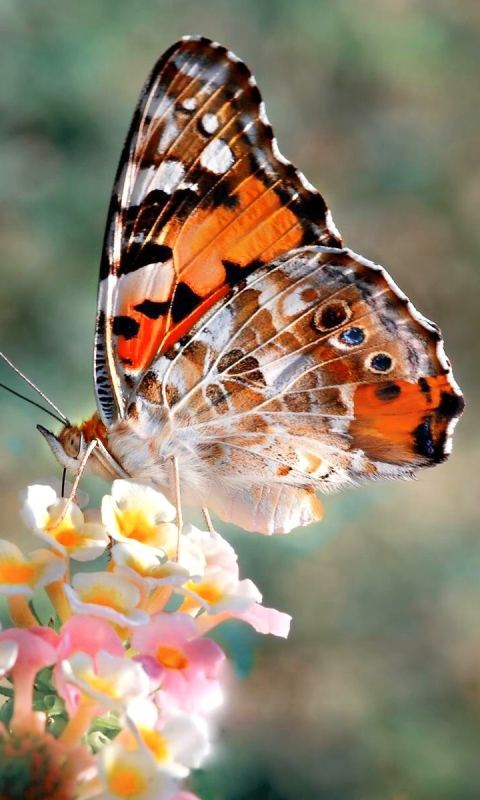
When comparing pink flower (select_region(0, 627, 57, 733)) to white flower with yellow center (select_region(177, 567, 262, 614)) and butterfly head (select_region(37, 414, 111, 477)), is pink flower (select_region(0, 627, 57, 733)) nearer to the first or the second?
white flower with yellow center (select_region(177, 567, 262, 614))

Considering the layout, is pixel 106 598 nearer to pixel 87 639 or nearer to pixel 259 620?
pixel 87 639

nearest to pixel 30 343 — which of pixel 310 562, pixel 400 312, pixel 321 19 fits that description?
pixel 310 562

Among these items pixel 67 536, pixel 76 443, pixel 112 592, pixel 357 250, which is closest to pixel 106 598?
pixel 112 592

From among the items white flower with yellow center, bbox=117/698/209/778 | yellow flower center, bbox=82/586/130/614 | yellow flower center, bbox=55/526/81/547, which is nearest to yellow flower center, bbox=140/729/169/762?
white flower with yellow center, bbox=117/698/209/778

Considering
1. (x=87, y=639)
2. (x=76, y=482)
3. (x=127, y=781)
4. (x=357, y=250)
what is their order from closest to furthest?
1. (x=127, y=781)
2. (x=87, y=639)
3. (x=76, y=482)
4. (x=357, y=250)

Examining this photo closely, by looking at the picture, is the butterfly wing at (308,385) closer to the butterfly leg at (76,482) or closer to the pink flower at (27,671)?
the butterfly leg at (76,482)

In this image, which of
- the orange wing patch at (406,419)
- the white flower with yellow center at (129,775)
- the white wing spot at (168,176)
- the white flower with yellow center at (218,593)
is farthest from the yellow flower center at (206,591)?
the white wing spot at (168,176)
